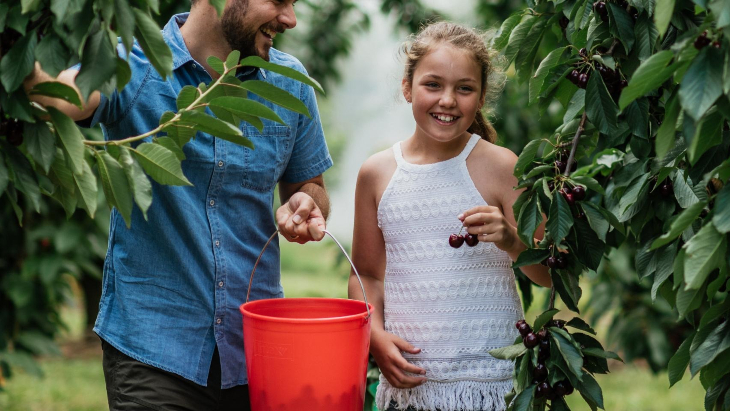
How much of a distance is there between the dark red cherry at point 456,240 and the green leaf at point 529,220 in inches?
11.1

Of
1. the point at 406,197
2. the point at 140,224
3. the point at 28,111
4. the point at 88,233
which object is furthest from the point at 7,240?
the point at 28,111

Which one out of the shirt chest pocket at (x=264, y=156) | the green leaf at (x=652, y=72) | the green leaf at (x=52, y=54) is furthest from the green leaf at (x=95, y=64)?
the shirt chest pocket at (x=264, y=156)

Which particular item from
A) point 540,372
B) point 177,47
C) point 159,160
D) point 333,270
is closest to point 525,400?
point 540,372

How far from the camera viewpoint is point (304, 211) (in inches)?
76.7

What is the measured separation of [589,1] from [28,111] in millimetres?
1143

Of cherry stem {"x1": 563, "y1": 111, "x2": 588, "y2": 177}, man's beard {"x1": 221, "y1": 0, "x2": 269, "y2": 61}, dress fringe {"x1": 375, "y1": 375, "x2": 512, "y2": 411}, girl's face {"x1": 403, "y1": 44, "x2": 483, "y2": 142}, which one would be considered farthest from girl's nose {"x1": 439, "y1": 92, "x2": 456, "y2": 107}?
dress fringe {"x1": 375, "y1": 375, "x2": 512, "y2": 411}

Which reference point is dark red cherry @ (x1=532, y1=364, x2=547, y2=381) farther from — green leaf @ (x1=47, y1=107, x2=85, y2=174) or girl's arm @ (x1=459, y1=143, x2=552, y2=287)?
green leaf @ (x1=47, y1=107, x2=85, y2=174)

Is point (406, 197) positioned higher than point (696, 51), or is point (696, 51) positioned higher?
point (696, 51)

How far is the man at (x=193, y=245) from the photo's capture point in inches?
77.1

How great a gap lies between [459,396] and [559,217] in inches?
23.5

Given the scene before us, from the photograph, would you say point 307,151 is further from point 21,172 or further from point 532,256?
point 21,172

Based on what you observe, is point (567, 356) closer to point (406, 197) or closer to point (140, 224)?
point (406, 197)

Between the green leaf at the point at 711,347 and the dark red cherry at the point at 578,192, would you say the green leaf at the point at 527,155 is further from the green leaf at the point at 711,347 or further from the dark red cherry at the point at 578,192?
the green leaf at the point at 711,347

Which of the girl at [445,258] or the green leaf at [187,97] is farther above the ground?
the green leaf at [187,97]
